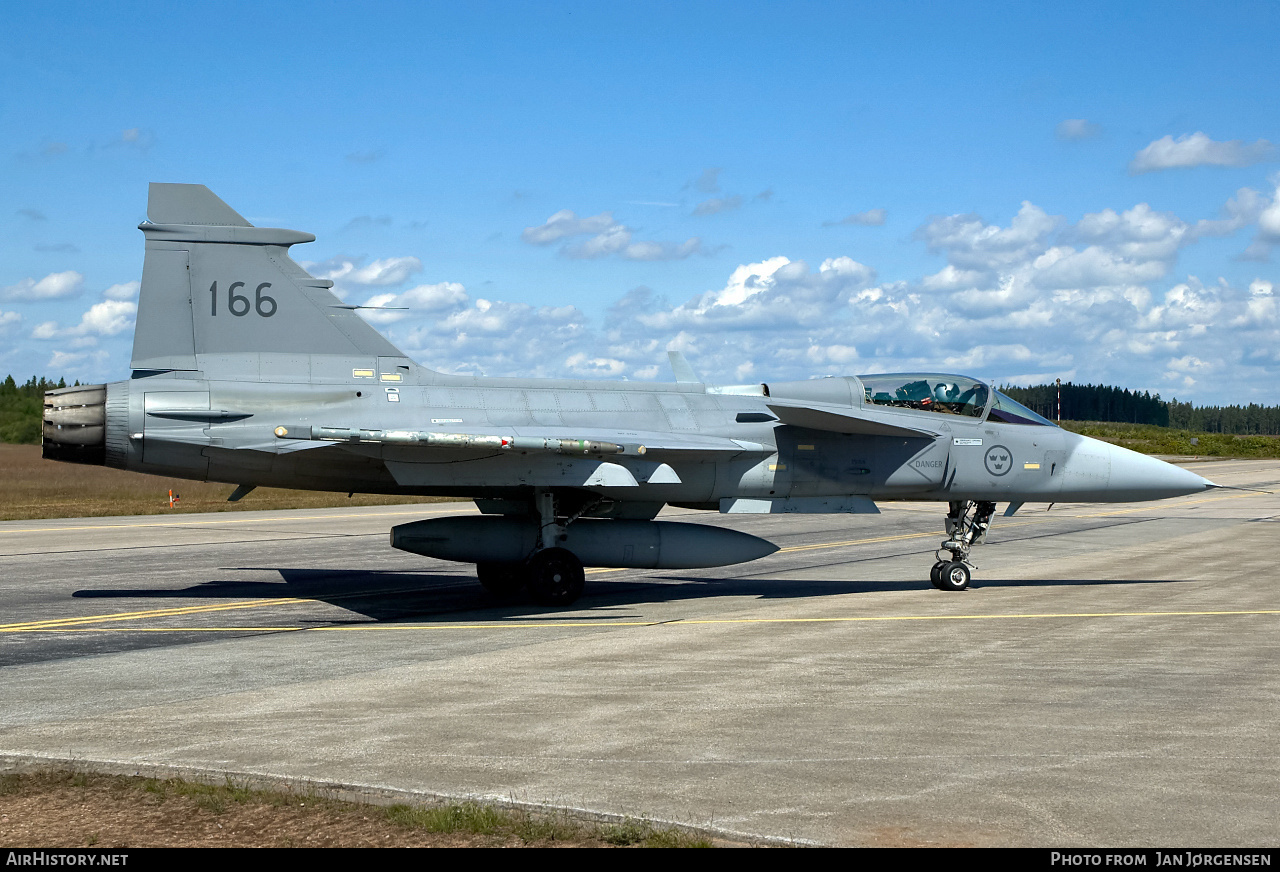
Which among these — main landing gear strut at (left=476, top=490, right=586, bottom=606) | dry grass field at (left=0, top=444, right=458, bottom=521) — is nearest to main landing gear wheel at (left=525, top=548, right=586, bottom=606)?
main landing gear strut at (left=476, top=490, right=586, bottom=606)

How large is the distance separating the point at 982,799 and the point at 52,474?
45651 millimetres

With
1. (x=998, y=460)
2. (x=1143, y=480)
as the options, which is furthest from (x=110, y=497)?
(x=1143, y=480)

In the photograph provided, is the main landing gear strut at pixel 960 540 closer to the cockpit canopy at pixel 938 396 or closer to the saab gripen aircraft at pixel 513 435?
the saab gripen aircraft at pixel 513 435

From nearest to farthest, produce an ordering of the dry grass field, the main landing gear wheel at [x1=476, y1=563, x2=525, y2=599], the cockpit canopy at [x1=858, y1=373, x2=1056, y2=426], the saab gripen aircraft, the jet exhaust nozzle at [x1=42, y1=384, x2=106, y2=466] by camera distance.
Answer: the jet exhaust nozzle at [x1=42, y1=384, x2=106, y2=466] < the saab gripen aircraft < the main landing gear wheel at [x1=476, y1=563, x2=525, y2=599] < the cockpit canopy at [x1=858, y1=373, x2=1056, y2=426] < the dry grass field

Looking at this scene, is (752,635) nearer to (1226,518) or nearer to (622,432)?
(622,432)

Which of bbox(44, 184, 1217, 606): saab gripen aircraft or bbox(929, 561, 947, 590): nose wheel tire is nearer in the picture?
bbox(44, 184, 1217, 606): saab gripen aircraft

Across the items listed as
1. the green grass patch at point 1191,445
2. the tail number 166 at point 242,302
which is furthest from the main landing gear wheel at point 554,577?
the green grass patch at point 1191,445

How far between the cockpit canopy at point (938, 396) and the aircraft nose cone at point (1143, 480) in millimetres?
1230

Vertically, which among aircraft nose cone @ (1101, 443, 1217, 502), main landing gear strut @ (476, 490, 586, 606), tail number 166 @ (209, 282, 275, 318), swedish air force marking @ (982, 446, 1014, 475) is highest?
tail number 166 @ (209, 282, 275, 318)

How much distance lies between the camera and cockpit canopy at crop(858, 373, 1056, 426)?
1661 centimetres

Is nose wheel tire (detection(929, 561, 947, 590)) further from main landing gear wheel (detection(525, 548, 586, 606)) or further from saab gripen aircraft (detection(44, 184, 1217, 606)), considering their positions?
main landing gear wheel (detection(525, 548, 586, 606))

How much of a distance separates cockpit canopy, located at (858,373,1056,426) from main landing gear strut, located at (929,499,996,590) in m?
1.37

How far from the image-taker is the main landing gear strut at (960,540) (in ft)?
54.1

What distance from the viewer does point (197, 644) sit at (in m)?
11.6
